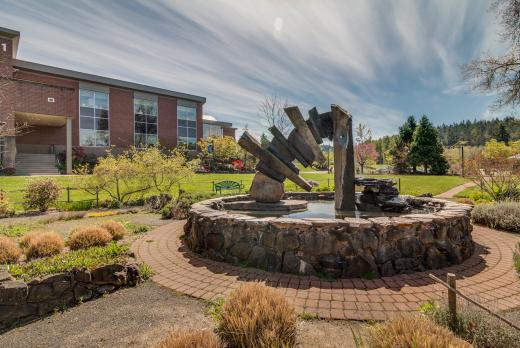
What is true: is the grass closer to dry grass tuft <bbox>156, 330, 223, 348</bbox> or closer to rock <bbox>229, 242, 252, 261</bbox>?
rock <bbox>229, 242, 252, 261</bbox>

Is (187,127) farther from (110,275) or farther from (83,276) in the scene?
(83,276)

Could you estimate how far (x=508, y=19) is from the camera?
1620 cm

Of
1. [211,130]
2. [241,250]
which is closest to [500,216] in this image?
[241,250]

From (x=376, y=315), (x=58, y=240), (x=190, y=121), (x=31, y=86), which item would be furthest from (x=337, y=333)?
(x=190, y=121)

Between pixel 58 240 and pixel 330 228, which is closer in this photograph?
pixel 330 228

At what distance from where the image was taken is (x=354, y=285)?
4.14m

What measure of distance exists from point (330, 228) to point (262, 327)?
8.00 ft

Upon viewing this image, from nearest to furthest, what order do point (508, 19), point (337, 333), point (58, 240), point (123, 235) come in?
point (337, 333)
point (58, 240)
point (123, 235)
point (508, 19)

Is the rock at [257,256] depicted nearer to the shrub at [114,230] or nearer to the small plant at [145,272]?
the small plant at [145,272]

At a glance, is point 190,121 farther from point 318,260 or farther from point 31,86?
point 318,260

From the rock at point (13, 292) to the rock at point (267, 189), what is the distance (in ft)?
18.2

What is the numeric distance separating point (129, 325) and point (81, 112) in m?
34.3

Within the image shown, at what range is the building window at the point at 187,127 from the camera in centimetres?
3794

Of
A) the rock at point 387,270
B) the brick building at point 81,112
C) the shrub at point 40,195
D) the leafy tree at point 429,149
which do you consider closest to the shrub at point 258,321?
the rock at point 387,270
